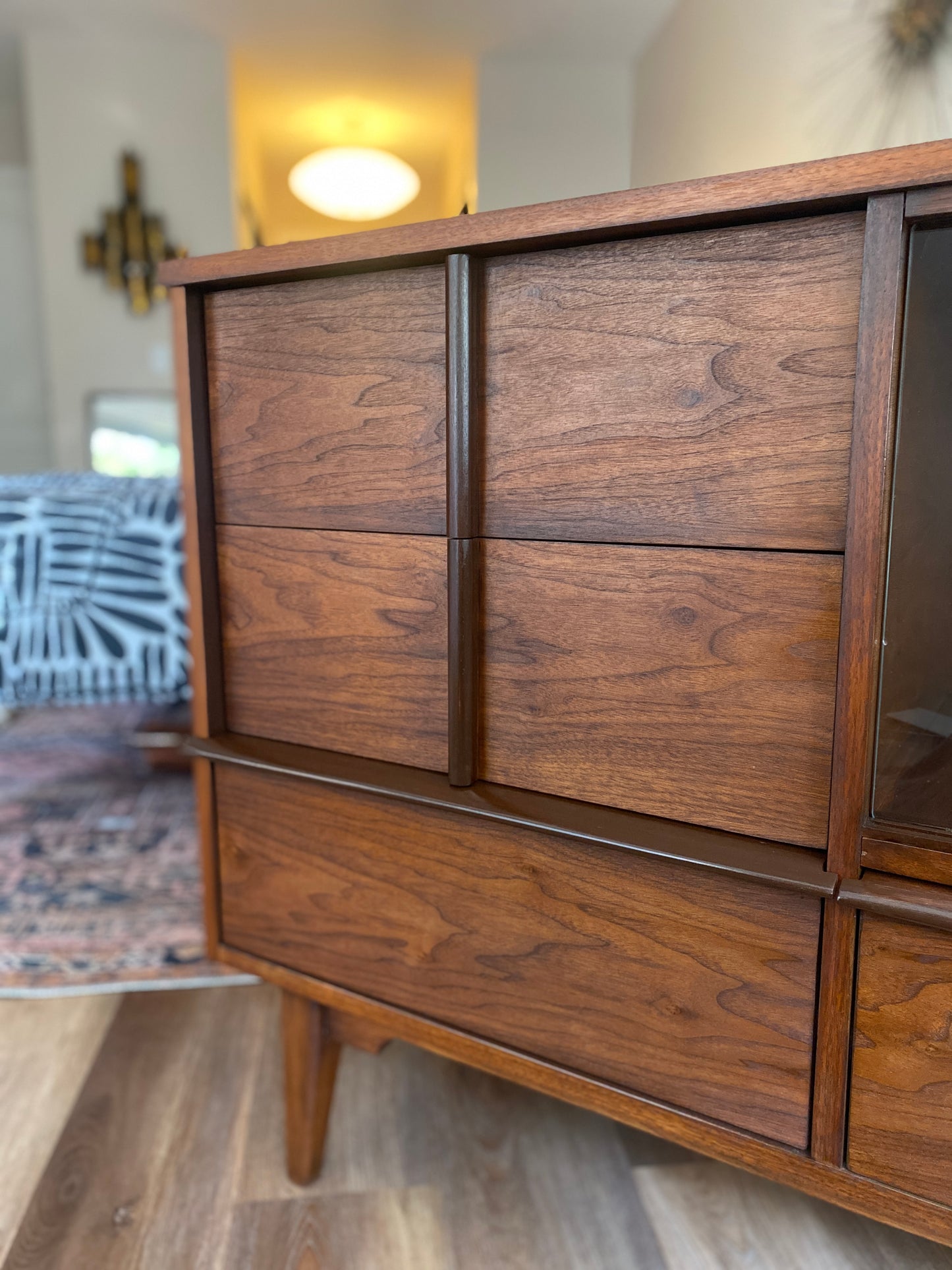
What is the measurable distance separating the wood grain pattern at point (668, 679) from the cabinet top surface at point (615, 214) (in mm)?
230

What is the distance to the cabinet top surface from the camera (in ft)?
1.84

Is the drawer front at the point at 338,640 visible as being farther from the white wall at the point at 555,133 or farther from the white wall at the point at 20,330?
the white wall at the point at 20,330

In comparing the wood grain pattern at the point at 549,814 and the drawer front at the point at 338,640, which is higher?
the drawer front at the point at 338,640

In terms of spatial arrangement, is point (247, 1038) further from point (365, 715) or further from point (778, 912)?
point (778, 912)

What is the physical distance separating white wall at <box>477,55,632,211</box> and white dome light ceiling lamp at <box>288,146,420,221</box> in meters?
0.09

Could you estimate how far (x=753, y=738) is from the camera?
2.25ft

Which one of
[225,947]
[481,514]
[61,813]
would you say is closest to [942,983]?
[481,514]

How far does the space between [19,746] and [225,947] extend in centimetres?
168

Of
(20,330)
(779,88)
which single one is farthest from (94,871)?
(20,330)

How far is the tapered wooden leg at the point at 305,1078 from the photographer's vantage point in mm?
971

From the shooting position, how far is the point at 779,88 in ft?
3.01

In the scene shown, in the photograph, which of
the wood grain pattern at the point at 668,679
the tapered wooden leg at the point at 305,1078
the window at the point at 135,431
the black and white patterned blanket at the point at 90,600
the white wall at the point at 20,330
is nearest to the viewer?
the wood grain pattern at the point at 668,679

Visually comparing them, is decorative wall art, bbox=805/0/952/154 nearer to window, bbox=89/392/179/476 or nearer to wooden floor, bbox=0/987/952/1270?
wooden floor, bbox=0/987/952/1270

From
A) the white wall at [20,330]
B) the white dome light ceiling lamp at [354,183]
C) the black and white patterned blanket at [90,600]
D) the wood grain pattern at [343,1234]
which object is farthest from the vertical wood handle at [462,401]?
the white wall at [20,330]
